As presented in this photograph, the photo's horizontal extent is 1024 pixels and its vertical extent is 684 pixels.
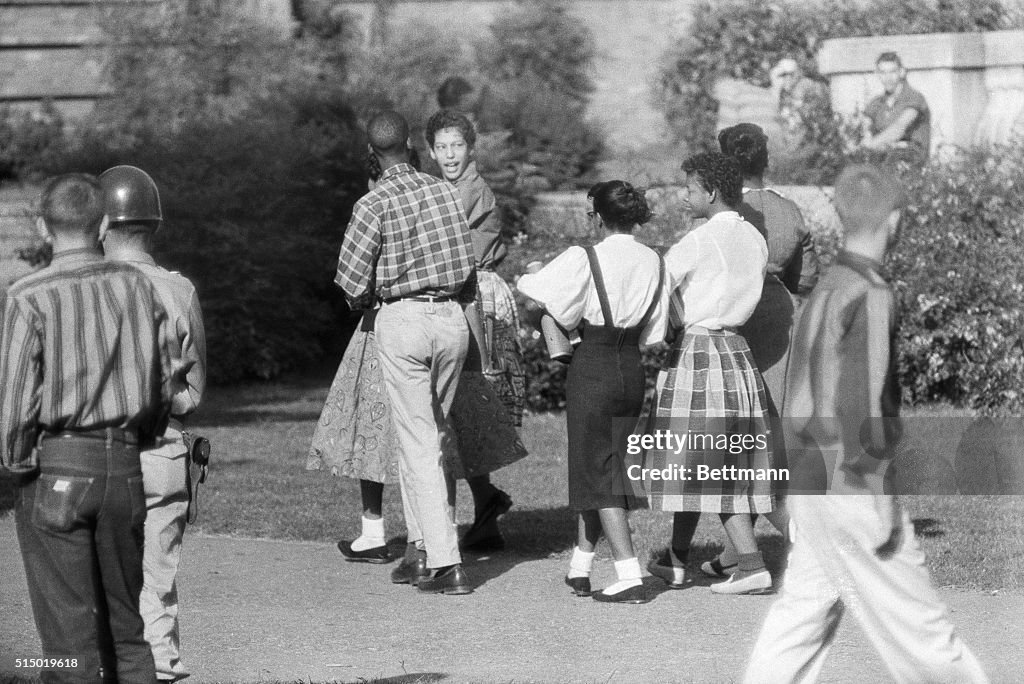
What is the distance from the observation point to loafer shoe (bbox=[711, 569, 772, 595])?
20.9ft

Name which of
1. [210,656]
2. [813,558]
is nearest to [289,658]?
[210,656]

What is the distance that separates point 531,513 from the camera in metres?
8.20

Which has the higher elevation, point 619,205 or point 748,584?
point 619,205

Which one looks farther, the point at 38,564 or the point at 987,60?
the point at 987,60

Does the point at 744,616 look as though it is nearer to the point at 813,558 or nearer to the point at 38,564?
the point at 813,558

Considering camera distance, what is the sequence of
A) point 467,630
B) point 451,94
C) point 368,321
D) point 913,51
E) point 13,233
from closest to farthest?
point 467,630 → point 368,321 → point 451,94 → point 913,51 → point 13,233

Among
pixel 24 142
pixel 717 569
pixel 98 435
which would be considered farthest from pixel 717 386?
pixel 24 142

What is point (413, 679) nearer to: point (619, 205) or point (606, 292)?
point (606, 292)

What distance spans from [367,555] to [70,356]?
3.22 meters

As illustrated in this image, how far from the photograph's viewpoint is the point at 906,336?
1055cm

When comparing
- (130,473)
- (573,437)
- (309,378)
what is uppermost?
(130,473)

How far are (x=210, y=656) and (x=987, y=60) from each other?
1020 cm

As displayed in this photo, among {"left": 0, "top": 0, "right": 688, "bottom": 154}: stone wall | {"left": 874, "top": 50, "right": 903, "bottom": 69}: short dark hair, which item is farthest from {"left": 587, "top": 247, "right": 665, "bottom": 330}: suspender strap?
{"left": 0, "top": 0, "right": 688, "bottom": 154}: stone wall

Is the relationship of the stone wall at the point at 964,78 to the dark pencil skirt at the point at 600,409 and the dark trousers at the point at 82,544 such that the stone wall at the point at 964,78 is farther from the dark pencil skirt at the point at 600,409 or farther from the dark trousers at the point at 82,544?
the dark trousers at the point at 82,544
